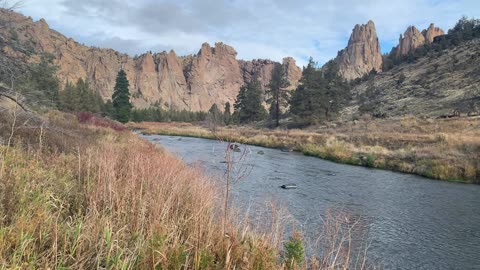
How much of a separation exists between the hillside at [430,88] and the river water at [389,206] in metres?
32.2

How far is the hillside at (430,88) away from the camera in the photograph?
166 feet

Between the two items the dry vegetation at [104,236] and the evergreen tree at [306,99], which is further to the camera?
the evergreen tree at [306,99]

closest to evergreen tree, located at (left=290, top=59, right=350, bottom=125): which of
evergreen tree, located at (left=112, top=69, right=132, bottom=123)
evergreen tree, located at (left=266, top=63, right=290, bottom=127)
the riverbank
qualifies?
evergreen tree, located at (left=266, top=63, right=290, bottom=127)

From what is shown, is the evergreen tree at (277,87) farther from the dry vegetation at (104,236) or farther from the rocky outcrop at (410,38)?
the rocky outcrop at (410,38)

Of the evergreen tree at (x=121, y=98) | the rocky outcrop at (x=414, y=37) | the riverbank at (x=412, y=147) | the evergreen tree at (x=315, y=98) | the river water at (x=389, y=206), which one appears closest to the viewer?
the river water at (x=389, y=206)

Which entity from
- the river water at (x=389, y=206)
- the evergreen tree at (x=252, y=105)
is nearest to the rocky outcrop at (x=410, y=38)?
the evergreen tree at (x=252, y=105)

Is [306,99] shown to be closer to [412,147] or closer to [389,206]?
[412,147]

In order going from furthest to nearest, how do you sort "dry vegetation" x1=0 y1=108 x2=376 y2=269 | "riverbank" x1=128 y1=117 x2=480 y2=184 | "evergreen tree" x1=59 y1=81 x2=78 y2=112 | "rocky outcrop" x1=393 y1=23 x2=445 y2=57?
"rocky outcrop" x1=393 y1=23 x2=445 y2=57 → "evergreen tree" x1=59 y1=81 x2=78 y2=112 → "riverbank" x1=128 y1=117 x2=480 y2=184 → "dry vegetation" x1=0 y1=108 x2=376 y2=269

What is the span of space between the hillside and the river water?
32206 millimetres

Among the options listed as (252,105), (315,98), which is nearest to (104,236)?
(315,98)

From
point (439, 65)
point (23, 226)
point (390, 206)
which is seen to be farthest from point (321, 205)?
point (439, 65)

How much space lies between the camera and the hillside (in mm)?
50719

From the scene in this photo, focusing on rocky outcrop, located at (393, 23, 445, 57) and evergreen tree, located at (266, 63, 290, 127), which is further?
rocky outcrop, located at (393, 23, 445, 57)

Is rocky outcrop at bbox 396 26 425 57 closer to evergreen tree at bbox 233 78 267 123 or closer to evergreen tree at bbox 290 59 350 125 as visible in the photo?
evergreen tree at bbox 233 78 267 123
